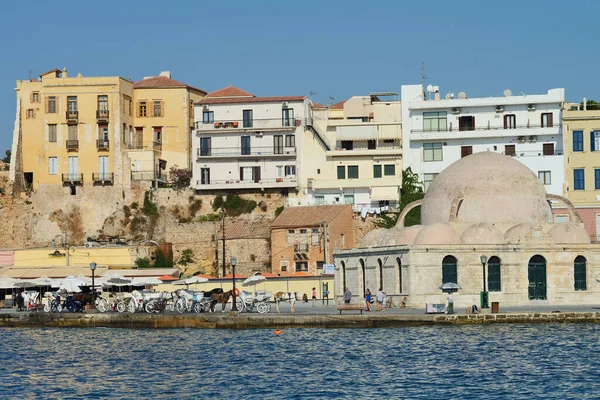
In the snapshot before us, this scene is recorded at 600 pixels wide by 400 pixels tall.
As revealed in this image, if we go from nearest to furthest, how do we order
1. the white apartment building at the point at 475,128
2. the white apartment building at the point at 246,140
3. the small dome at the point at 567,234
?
1. the small dome at the point at 567,234
2. the white apartment building at the point at 475,128
3. the white apartment building at the point at 246,140

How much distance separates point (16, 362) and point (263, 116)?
43834 millimetres

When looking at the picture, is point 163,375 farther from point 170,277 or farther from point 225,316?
point 170,277

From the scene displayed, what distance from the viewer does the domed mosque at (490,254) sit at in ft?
196

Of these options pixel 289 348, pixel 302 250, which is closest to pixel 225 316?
pixel 289 348

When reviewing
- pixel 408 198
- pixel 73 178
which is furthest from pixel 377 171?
pixel 73 178

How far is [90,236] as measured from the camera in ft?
285

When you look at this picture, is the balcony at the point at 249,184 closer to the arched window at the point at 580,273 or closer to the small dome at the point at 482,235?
the small dome at the point at 482,235

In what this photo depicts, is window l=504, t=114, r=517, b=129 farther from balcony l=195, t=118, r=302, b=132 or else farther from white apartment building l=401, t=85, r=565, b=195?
balcony l=195, t=118, r=302, b=132

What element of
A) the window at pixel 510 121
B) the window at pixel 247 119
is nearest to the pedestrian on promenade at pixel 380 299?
the window at pixel 510 121

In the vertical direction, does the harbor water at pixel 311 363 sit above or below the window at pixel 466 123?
below

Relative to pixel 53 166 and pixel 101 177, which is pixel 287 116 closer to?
pixel 101 177

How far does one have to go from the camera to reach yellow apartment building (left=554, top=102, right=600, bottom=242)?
78.2 meters

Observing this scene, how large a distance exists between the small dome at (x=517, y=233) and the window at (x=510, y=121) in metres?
23.5

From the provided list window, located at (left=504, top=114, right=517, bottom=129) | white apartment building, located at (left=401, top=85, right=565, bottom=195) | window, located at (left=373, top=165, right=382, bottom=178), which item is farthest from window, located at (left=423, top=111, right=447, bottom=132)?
window, located at (left=373, top=165, right=382, bottom=178)
